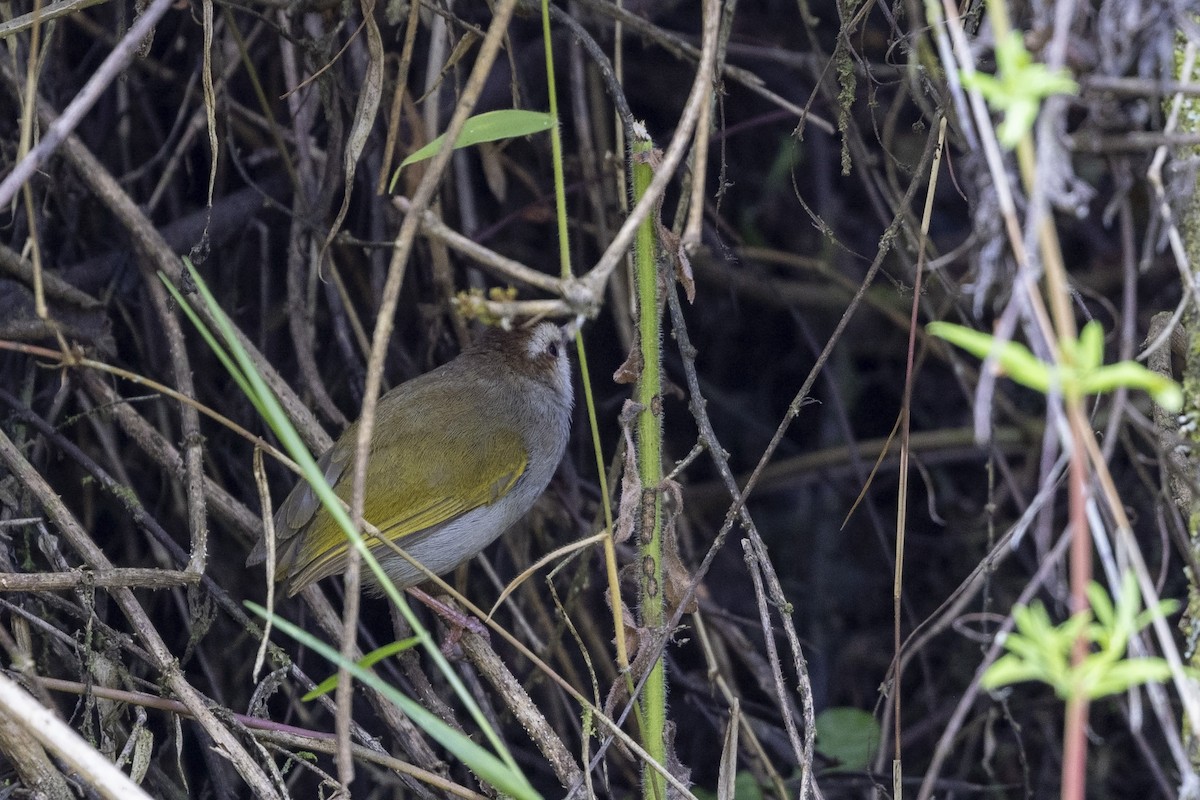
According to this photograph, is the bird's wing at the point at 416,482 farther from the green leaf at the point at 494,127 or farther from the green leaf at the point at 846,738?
the green leaf at the point at 494,127

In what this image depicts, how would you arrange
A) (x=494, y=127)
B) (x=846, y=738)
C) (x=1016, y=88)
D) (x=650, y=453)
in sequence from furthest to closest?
(x=846, y=738) < (x=650, y=453) < (x=494, y=127) < (x=1016, y=88)

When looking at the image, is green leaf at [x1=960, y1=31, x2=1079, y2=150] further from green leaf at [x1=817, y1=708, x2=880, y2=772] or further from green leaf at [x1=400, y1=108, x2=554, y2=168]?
green leaf at [x1=817, y1=708, x2=880, y2=772]

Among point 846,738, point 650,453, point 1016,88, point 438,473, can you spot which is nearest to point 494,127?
point 650,453

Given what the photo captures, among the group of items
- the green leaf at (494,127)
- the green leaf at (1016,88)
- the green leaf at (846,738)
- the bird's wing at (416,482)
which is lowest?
the green leaf at (846,738)

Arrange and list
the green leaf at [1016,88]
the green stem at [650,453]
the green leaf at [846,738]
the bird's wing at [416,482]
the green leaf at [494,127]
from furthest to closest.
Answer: the green leaf at [846,738], the bird's wing at [416,482], the green stem at [650,453], the green leaf at [494,127], the green leaf at [1016,88]

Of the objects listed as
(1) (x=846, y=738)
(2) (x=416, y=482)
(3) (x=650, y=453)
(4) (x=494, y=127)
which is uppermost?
(4) (x=494, y=127)

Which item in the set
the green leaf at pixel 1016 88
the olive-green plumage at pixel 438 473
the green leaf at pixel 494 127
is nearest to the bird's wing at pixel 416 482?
the olive-green plumage at pixel 438 473

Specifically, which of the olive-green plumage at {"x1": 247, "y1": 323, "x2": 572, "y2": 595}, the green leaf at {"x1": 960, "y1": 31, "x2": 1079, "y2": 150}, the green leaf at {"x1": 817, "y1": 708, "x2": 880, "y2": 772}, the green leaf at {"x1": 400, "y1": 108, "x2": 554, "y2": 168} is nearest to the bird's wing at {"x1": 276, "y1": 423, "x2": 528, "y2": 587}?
the olive-green plumage at {"x1": 247, "y1": 323, "x2": 572, "y2": 595}

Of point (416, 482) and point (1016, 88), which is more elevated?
point (1016, 88)

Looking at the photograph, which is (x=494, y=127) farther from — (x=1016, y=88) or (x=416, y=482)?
(x=416, y=482)

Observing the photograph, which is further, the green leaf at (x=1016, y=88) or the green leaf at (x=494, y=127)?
the green leaf at (x=494, y=127)

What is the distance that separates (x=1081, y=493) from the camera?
1239 millimetres

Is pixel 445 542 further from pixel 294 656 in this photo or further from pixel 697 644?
pixel 697 644

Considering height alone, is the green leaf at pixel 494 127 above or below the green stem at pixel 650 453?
above
